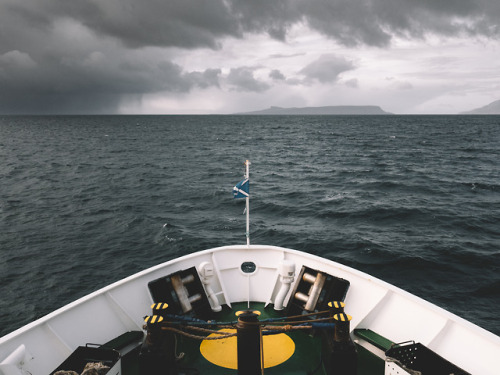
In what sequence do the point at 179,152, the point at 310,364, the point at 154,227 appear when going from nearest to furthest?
the point at 310,364
the point at 154,227
the point at 179,152

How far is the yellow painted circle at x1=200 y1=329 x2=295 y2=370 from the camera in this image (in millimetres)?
6201

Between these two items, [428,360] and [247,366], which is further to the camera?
[428,360]

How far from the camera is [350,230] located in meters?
21.8

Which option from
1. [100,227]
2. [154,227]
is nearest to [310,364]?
[154,227]

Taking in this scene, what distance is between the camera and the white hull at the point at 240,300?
17.7ft

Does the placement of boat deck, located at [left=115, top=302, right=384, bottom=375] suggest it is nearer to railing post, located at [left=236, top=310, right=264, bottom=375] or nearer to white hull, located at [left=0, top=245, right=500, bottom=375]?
white hull, located at [left=0, top=245, right=500, bottom=375]

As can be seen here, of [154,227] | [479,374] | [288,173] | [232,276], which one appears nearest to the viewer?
[479,374]

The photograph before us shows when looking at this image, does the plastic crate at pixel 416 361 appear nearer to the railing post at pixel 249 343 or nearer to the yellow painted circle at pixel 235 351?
the yellow painted circle at pixel 235 351

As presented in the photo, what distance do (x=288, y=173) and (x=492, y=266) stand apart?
27861 mm

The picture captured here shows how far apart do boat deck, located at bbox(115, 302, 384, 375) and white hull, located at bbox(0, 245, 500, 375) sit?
0.62 metres

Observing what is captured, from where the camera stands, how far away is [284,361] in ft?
20.6

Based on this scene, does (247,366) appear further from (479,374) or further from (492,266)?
(492,266)

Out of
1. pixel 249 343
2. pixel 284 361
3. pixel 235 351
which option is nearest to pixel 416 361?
pixel 284 361

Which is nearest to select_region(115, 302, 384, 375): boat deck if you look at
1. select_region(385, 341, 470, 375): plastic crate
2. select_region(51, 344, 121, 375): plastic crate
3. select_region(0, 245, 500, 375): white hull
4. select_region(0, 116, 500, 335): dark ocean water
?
select_region(0, 245, 500, 375): white hull
